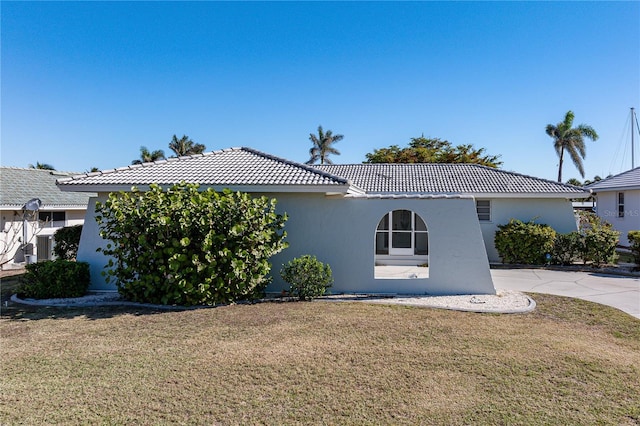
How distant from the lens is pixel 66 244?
14203 mm

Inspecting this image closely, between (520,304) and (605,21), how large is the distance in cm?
1304

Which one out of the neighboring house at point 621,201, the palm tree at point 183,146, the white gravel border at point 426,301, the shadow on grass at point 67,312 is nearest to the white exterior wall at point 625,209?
the neighboring house at point 621,201

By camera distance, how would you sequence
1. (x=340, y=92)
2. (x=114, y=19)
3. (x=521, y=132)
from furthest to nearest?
1. (x=521, y=132)
2. (x=340, y=92)
3. (x=114, y=19)

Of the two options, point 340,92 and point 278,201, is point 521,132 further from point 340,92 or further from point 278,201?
point 278,201

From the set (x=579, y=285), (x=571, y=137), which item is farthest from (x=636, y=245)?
(x=571, y=137)

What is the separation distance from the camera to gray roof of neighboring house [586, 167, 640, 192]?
68.5ft

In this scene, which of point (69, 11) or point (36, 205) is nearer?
point (36, 205)

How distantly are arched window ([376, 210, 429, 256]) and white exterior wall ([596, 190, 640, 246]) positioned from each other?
39.4 ft

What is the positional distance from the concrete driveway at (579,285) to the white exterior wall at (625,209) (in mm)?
9729

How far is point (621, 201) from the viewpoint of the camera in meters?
22.2

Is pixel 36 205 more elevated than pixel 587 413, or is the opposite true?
pixel 36 205

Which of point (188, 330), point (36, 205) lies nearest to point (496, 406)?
point (188, 330)

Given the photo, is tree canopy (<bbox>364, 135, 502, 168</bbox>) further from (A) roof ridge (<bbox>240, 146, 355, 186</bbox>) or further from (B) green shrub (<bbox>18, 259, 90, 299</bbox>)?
(B) green shrub (<bbox>18, 259, 90, 299</bbox>)

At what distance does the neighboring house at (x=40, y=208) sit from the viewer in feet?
59.1
